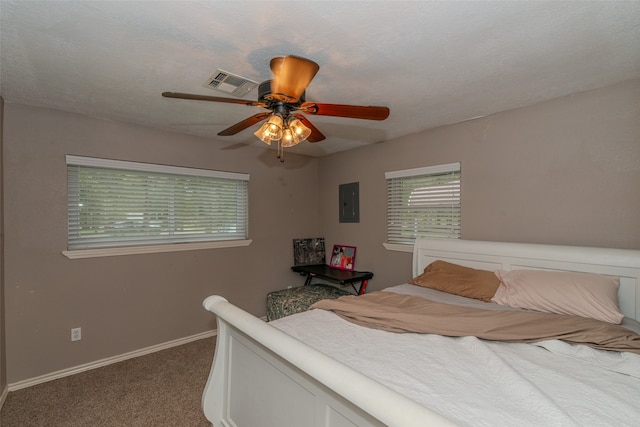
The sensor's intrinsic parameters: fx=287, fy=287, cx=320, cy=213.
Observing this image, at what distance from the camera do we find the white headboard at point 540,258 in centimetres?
182

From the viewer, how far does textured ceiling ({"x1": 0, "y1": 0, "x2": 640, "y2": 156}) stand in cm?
130

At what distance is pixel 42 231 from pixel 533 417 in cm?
343

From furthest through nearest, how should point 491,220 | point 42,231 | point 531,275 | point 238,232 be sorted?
point 238,232 → point 491,220 → point 42,231 → point 531,275

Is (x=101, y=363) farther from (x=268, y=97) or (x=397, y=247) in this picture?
(x=397, y=247)

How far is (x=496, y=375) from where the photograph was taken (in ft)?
3.95

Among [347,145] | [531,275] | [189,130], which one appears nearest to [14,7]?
[189,130]

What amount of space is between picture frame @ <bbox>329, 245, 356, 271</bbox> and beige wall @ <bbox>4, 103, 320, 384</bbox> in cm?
91

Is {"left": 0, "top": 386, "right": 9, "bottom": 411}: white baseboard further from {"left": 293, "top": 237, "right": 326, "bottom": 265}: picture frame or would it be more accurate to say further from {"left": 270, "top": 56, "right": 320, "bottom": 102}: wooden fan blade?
{"left": 270, "top": 56, "right": 320, "bottom": 102}: wooden fan blade

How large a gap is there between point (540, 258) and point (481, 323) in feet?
3.13

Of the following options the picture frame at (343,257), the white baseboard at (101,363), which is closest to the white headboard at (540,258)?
the picture frame at (343,257)

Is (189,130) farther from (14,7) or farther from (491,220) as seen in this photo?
(491,220)

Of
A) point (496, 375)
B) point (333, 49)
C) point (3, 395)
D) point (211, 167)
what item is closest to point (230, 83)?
point (333, 49)

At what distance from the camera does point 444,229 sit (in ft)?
9.75

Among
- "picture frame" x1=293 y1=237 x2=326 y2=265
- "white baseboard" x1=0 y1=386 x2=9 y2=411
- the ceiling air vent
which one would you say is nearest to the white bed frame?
the ceiling air vent
